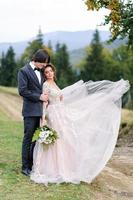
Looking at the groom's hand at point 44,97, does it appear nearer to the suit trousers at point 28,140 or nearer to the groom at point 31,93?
the groom at point 31,93

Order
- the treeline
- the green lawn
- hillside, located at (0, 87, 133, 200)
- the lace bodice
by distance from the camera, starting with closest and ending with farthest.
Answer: the green lawn
hillside, located at (0, 87, 133, 200)
the lace bodice
the treeline

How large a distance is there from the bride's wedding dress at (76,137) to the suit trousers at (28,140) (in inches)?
6.0

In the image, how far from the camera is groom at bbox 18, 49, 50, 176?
9.69 m

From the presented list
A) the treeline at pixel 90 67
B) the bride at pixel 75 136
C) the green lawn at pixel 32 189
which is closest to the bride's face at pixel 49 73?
the bride at pixel 75 136

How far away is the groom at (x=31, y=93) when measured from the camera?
9688 mm

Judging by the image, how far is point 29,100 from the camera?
32.1 ft

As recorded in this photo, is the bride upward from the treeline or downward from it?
upward

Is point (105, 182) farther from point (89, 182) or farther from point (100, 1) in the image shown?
point (100, 1)

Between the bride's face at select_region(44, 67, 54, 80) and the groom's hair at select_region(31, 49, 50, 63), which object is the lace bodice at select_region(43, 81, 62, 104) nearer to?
the bride's face at select_region(44, 67, 54, 80)

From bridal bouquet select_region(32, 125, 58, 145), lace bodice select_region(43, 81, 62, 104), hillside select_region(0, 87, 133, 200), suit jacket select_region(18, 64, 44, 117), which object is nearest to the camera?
hillside select_region(0, 87, 133, 200)

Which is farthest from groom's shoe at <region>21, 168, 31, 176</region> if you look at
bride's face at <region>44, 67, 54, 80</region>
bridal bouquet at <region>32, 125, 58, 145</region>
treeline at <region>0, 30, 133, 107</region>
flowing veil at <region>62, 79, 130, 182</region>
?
treeline at <region>0, 30, 133, 107</region>

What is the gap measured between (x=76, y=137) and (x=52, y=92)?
910 millimetres

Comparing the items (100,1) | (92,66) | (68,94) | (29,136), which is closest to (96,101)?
(68,94)

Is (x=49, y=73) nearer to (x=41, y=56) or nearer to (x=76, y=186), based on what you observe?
(x=41, y=56)
